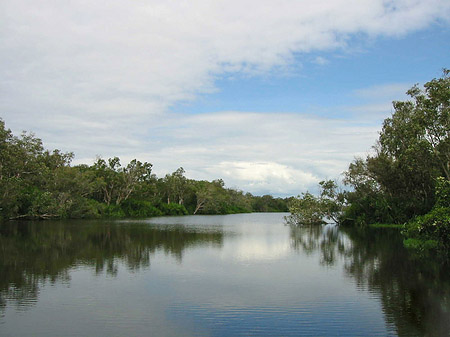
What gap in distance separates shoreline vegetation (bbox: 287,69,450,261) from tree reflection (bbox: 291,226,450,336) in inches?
64.8

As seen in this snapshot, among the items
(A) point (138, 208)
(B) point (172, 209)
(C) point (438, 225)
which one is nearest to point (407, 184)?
(C) point (438, 225)

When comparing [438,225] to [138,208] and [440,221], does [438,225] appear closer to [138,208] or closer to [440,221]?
[440,221]

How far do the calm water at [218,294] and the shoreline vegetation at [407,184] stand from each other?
2284mm

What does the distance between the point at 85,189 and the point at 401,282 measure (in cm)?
5894

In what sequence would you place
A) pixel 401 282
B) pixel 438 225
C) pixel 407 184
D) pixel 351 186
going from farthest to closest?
pixel 351 186, pixel 407 184, pixel 438 225, pixel 401 282

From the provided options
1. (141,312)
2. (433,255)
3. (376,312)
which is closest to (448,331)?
(376,312)

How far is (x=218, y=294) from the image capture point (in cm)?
1367

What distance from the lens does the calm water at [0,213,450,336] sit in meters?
10.2

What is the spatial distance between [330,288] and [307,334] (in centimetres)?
525

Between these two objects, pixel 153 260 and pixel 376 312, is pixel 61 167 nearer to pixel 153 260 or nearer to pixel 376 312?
pixel 153 260

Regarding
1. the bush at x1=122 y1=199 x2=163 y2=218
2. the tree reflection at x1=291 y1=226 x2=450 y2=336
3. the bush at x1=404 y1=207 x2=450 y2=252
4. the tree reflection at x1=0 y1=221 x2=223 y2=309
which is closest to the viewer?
the tree reflection at x1=291 y1=226 x2=450 y2=336

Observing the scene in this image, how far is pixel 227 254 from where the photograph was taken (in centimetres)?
2389

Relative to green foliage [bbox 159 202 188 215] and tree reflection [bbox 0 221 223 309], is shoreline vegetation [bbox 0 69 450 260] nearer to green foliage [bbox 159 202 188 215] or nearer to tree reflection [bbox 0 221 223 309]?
green foliage [bbox 159 202 188 215]

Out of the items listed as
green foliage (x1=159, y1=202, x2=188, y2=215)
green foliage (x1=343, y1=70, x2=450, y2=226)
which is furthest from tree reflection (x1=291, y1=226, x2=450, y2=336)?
green foliage (x1=159, y1=202, x2=188, y2=215)
